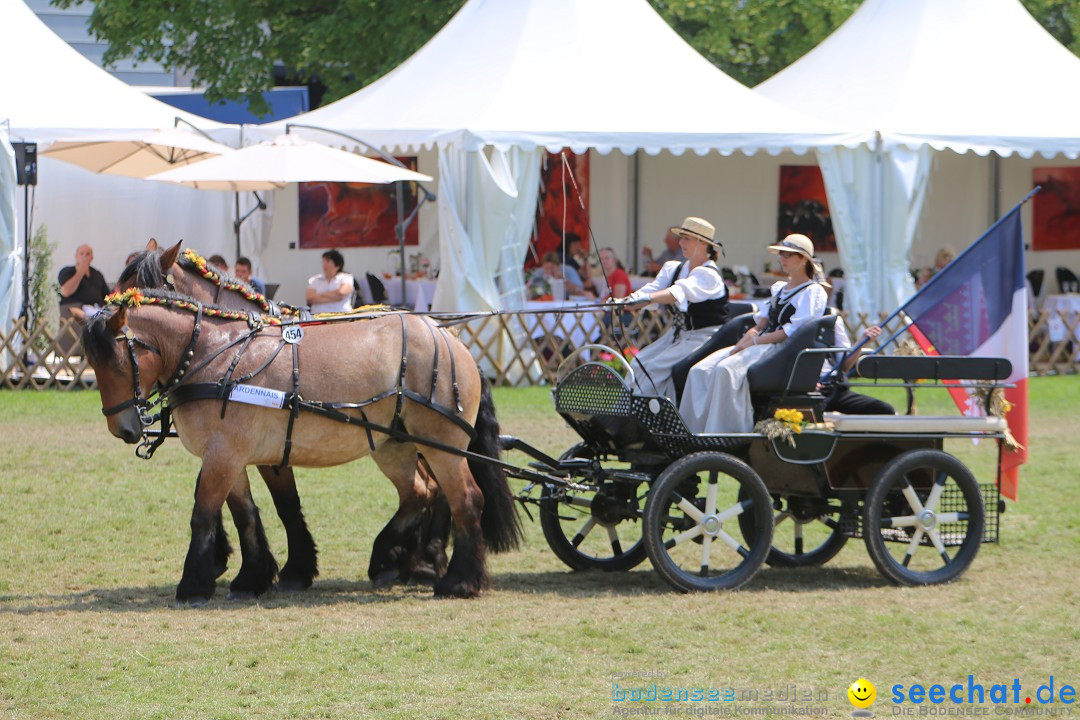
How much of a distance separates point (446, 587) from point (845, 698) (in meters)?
2.37

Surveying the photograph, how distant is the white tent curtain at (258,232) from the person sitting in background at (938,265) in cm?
771

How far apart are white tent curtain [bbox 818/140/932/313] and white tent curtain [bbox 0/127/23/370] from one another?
8291 mm

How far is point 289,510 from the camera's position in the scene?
299 inches

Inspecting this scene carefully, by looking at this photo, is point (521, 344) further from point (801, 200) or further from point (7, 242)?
point (801, 200)

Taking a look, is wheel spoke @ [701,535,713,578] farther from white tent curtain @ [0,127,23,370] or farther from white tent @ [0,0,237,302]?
white tent @ [0,0,237,302]

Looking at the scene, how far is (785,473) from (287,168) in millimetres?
8106

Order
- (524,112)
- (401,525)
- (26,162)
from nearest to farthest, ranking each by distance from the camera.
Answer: (401,525), (26,162), (524,112)

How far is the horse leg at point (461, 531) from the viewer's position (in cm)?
730

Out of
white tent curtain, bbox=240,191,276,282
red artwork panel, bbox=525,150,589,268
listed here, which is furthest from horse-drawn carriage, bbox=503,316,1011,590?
red artwork panel, bbox=525,150,589,268

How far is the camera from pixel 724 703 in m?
5.43

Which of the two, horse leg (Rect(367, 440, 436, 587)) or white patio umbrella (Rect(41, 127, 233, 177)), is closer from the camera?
horse leg (Rect(367, 440, 436, 587))

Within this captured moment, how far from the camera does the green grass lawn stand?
5.50 m

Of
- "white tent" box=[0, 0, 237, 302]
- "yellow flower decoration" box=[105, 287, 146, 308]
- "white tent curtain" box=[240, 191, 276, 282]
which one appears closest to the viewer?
"yellow flower decoration" box=[105, 287, 146, 308]

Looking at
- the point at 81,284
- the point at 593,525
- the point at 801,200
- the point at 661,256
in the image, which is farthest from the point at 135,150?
the point at 593,525
